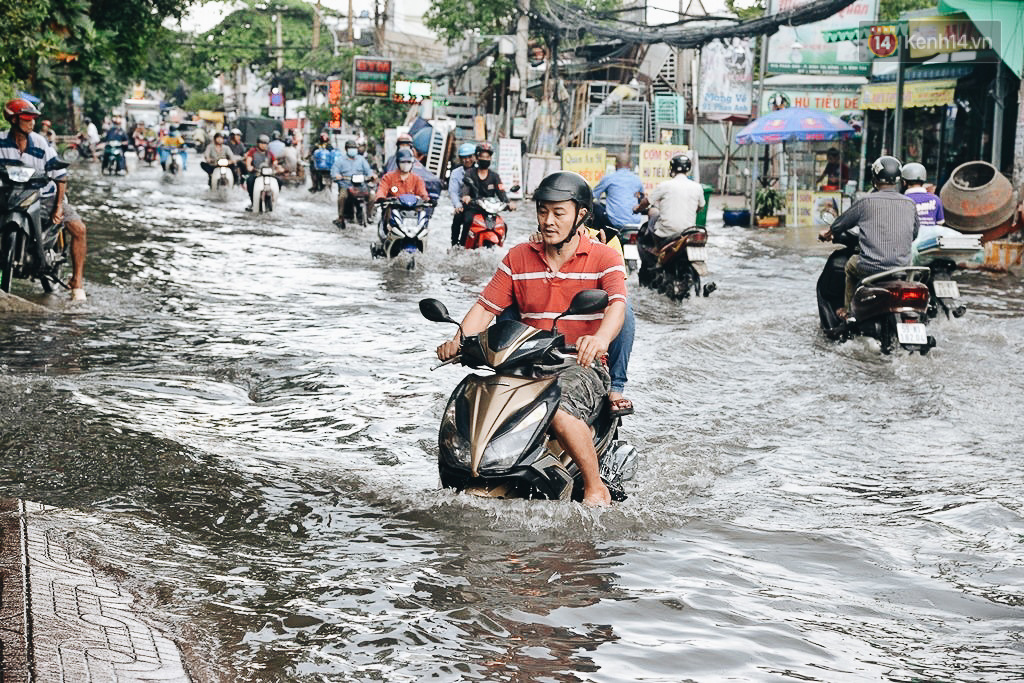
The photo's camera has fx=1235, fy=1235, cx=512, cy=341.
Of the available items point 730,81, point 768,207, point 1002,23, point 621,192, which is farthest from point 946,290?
point 730,81

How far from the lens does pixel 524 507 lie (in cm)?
517

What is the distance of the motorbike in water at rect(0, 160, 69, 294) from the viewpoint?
1066 cm

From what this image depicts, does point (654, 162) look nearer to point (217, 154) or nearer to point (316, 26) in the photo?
point (217, 154)

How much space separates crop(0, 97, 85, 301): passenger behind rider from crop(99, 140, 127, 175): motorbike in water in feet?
91.9

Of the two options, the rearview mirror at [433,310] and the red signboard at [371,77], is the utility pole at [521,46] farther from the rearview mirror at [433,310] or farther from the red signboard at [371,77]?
the rearview mirror at [433,310]

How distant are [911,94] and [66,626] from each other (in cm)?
2063

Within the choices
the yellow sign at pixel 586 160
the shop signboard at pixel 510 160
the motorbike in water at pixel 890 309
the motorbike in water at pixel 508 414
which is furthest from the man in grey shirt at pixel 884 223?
the shop signboard at pixel 510 160

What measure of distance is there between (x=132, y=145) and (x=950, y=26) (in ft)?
150

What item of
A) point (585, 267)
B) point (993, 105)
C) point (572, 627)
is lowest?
point (572, 627)

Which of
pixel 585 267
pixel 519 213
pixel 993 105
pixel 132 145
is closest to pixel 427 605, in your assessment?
pixel 585 267

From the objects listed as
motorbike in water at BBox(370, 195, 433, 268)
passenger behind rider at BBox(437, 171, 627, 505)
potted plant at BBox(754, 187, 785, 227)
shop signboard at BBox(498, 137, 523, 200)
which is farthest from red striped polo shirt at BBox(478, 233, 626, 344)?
shop signboard at BBox(498, 137, 523, 200)

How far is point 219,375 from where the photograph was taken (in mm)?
8648

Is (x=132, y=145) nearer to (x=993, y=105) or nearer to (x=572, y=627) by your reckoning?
(x=993, y=105)

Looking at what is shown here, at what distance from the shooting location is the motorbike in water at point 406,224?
16.0 meters
